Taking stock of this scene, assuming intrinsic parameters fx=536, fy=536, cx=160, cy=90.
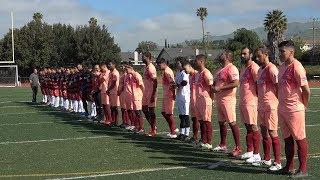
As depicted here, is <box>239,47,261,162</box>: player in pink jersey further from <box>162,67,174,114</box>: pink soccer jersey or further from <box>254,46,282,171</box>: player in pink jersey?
<box>162,67,174,114</box>: pink soccer jersey

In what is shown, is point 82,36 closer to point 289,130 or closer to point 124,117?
point 124,117

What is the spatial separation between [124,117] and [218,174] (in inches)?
283

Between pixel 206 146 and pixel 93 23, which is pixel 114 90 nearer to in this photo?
pixel 206 146

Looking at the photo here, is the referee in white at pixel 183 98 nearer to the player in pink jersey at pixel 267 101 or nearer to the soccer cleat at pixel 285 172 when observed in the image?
the player in pink jersey at pixel 267 101

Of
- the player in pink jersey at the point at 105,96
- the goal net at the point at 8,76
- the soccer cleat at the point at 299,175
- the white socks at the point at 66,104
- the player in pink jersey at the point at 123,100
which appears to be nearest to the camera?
the soccer cleat at the point at 299,175

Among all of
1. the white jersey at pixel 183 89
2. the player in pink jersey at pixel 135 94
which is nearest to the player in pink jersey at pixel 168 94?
the white jersey at pixel 183 89

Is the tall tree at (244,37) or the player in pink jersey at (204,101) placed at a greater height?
the tall tree at (244,37)

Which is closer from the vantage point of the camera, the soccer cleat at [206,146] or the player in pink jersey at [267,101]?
the player in pink jersey at [267,101]

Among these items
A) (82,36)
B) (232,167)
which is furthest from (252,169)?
(82,36)

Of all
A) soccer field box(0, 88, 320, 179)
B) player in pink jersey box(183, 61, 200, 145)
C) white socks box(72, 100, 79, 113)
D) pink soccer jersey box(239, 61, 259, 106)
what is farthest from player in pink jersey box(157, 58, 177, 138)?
white socks box(72, 100, 79, 113)

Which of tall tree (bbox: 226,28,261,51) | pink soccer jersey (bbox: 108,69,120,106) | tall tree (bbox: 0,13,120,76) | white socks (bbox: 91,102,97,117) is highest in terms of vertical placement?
tall tree (bbox: 226,28,261,51)

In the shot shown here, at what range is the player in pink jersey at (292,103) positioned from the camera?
771 cm

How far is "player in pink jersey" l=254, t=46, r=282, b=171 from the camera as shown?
8492 millimetres

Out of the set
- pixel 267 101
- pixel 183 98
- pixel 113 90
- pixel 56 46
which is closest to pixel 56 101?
pixel 113 90
